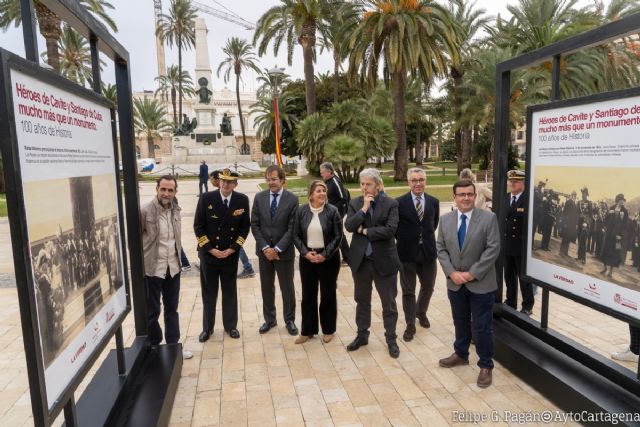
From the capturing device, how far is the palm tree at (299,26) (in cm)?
A: 2578

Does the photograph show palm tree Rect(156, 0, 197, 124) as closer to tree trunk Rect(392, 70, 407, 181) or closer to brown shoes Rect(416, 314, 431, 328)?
tree trunk Rect(392, 70, 407, 181)

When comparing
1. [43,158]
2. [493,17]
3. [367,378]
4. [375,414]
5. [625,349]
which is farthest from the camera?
[493,17]

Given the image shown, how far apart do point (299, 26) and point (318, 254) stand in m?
23.7

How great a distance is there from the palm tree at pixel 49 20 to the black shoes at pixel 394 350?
1314 cm

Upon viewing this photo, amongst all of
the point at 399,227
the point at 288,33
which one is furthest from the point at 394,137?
the point at 399,227

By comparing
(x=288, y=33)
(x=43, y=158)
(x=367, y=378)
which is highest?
(x=288, y=33)

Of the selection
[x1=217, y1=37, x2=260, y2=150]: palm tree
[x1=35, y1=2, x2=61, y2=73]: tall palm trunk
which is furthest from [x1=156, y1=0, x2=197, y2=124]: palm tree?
[x1=35, y1=2, x2=61, y2=73]: tall palm trunk

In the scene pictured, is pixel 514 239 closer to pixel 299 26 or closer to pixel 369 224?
pixel 369 224

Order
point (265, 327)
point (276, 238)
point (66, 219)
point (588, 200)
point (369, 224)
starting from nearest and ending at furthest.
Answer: point (66, 219) < point (588, 200) < point (369, 224) < point (276, 238) < point (265, 327)

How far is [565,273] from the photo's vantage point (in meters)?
3.75

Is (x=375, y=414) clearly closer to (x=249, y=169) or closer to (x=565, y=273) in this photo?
(x=565, y=273)

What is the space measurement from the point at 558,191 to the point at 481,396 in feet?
5.92

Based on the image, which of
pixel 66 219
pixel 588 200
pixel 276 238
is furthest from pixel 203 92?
pixel 66 219

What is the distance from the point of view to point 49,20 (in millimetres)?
14625
